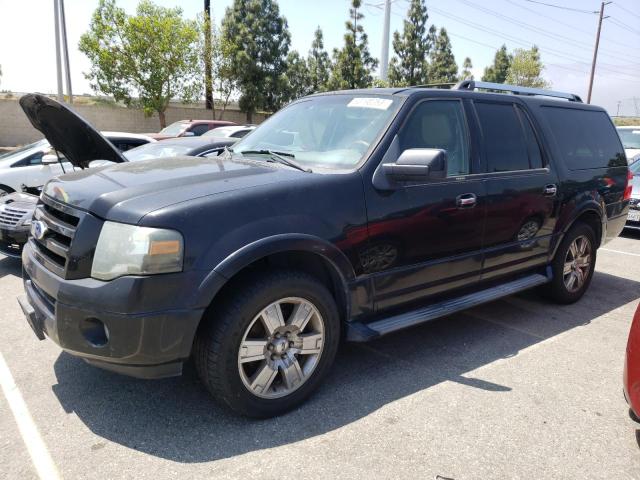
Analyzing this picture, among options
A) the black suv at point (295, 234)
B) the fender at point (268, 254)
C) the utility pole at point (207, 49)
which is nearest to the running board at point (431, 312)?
the black suv at point (295, 234)

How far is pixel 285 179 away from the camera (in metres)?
2.97

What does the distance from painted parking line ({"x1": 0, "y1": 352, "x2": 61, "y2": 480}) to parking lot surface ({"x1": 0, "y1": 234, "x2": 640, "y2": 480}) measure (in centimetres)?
1

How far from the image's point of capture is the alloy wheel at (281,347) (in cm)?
279

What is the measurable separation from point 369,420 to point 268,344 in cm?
73

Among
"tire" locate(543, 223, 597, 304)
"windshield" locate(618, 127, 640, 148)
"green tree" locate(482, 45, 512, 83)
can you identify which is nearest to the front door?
"tire" locate(543, 223, 597, 304)

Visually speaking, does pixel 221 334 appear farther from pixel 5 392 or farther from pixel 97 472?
pixel 5 392

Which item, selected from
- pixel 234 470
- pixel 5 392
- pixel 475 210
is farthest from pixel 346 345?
pixel 5 392

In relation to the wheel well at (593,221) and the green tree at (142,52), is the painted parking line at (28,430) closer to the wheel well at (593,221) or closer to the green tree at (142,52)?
the wheel well at (593,221)

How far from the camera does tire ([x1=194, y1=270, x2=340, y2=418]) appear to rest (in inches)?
105

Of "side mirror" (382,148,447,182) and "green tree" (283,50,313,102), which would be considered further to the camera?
"green tree" (283,50,313,102)

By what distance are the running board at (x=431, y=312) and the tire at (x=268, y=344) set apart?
0.18 metres

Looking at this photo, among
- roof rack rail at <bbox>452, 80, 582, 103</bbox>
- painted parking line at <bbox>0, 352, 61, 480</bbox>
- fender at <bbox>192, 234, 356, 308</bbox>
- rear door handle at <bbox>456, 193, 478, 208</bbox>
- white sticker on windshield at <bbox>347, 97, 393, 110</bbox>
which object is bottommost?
painted parking line at <bbox>0, 352, 61, 480</bbox>

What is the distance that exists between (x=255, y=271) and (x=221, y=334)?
0.40 metres

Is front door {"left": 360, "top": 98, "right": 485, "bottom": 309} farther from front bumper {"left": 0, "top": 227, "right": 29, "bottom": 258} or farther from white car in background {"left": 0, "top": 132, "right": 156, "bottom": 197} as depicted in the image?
white car in background {"left": 0, "top": 132, "right": 156, "bottom": 197}
